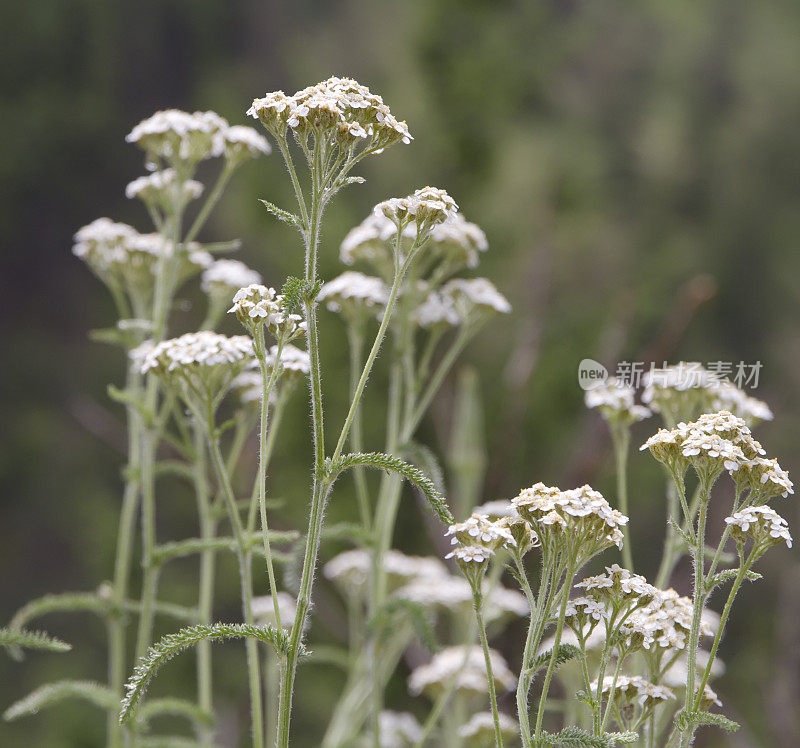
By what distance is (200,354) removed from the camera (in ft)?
3.91

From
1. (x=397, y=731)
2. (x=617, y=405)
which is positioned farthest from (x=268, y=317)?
(x=397, y=731)

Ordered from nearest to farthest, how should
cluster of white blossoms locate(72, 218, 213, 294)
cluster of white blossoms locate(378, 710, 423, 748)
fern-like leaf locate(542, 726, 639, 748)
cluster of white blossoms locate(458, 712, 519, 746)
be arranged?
fern-like leaf locate(542, 726, 639, 748), cluster of white blossoms locate(458, 712, 519, 746), cluster of white blossoms locate(72, 218, 213, 294), cluster of white blossoms locate(378, 710, 423, 748)

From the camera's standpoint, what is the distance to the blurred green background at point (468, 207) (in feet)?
14.4

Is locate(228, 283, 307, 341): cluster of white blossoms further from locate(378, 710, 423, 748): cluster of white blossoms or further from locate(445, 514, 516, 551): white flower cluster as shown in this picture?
Answer: locate(378, 710, 423, 748): cluster of white blossoms

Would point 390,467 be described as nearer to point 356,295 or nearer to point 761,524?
point 761,524

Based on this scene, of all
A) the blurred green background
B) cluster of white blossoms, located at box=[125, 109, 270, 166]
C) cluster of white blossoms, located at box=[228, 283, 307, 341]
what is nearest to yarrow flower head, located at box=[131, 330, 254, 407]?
cluster of white blossoms, located at box=[228, 283, 307, 341]

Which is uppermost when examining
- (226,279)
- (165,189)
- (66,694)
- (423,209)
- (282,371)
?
(165,189)

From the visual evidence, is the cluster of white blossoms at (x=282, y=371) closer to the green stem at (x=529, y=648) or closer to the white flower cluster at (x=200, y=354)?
the white flower cluster at (x=200, y=354)

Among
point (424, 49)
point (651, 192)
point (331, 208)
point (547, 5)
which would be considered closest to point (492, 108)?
point (424, 49)

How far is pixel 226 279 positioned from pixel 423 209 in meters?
0.75

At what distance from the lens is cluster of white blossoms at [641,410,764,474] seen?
94cm

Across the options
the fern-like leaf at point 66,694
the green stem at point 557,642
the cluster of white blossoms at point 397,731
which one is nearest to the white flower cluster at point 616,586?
the green stem at point 557,642

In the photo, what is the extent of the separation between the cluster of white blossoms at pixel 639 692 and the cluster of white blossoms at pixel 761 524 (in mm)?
201

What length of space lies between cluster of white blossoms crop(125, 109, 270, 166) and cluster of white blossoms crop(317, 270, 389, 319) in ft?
0.91
